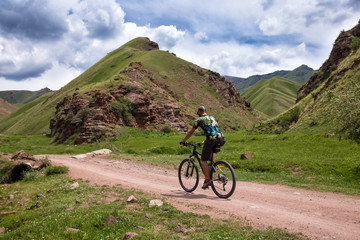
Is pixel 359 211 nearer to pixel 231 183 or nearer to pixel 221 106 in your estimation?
→ pixel 231 183

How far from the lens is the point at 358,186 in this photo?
45.8ft

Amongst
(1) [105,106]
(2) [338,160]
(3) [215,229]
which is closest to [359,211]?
(3) [215,229]

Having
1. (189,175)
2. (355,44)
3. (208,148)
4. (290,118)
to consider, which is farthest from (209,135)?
(355,44)

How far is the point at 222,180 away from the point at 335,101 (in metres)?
11.4

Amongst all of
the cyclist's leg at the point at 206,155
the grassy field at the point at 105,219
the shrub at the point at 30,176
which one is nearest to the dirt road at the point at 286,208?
the grassy field at the point at 105,219

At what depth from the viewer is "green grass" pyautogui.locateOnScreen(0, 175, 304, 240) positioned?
6262 millimetres

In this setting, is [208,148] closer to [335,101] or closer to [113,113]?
[335,101]

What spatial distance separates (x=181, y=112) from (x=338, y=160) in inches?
2599

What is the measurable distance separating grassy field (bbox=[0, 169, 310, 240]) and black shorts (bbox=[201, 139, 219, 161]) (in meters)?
2.59

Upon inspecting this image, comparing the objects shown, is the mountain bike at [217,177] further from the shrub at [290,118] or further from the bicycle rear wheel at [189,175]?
the shrub at [290,118]

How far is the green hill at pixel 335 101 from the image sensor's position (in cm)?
1581

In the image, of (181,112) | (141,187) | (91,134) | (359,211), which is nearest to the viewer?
(359,211)

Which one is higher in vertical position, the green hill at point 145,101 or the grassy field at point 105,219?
the green hill at point 145,101

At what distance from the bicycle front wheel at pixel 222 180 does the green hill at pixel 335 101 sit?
400 inches
